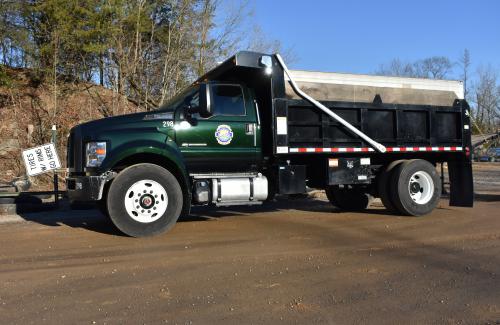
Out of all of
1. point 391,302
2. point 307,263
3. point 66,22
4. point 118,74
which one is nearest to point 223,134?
point 307,263

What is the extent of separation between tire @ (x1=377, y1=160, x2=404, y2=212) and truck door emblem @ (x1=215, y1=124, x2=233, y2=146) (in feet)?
10.8

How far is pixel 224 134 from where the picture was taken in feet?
26.2

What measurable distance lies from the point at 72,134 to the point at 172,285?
3818 millimetres

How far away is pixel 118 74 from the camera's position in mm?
20766

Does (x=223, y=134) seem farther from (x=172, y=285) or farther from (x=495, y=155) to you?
(x=495, y=155)

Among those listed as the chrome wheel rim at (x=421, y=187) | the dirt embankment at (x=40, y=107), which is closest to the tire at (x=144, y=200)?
the chrome wheel rim at (x=421, y=187)

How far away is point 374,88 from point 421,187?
83.7 inches

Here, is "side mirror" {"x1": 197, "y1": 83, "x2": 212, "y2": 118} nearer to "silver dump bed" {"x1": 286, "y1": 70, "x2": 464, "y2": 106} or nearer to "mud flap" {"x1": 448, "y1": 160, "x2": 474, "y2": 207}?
"silver dump bed" {"x1": 286, "y1": 70, "x2": 464, "y2": 106}

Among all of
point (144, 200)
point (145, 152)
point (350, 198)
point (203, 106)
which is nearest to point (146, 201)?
point (144, 200)

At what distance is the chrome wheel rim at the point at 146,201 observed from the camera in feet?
23.4

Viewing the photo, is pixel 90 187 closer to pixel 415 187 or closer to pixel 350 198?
pixel 350 198

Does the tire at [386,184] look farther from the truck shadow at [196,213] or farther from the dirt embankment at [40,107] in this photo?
the dirt embankment at [40,107]

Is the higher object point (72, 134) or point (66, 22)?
point (66, 22)

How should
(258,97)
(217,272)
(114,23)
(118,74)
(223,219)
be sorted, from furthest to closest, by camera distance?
(118,74) < (114,23) < (223,219) < (258,97) < (217,272)
